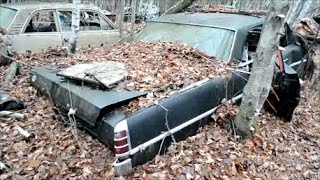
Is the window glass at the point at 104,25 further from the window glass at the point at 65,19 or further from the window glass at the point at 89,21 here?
the window glass at the point at 65,19

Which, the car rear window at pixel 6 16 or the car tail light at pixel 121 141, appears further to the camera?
the car rear window at pixel 6 16

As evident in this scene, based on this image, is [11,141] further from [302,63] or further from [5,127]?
[302,63]

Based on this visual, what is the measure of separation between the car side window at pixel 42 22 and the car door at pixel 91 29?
7.3 inches

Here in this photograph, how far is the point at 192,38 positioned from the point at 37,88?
7.80 feet

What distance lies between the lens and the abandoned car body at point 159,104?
325 cm

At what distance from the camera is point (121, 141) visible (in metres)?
3.13

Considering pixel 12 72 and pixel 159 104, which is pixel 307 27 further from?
pixel 12 72

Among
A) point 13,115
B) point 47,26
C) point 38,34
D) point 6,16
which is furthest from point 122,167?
point 6,16

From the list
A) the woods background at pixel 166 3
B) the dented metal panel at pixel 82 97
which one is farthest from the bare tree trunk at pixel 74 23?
the woods background at pixel 166 3

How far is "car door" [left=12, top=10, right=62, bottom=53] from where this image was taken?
6520mm

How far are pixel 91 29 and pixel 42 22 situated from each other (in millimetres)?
1207

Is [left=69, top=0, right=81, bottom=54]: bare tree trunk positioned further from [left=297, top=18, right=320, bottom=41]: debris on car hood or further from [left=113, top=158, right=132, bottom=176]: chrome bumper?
[left=297, top=18, right=320, bottom=41]: debris on car hood

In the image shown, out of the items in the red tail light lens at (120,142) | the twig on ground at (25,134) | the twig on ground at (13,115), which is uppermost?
the red tail light lens at (120,142)

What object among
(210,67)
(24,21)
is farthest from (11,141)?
(24,21)
